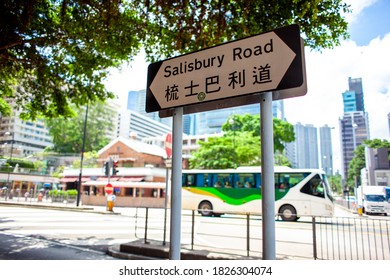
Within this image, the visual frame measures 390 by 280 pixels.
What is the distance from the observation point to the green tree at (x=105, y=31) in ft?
19.7

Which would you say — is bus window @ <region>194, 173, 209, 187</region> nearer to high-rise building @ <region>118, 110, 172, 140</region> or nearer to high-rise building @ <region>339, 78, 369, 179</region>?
high-rise building @ <region>118, 110, 172, 140</region>

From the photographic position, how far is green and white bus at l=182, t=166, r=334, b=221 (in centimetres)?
1614

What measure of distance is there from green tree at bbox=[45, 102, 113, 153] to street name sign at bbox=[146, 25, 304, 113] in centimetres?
5990

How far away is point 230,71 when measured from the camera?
2072 millimetres

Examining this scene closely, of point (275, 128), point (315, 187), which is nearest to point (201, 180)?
point (315, 187)

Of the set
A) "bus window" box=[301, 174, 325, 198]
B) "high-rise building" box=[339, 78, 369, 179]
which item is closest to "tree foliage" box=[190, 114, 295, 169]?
"bus window" box=[301, 174, 325, 198]

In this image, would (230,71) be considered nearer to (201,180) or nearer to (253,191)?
(253,191)

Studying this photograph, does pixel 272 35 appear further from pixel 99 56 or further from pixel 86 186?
pixel 86 186

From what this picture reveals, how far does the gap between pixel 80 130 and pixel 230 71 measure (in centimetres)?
6343

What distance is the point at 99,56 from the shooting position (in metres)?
9.72

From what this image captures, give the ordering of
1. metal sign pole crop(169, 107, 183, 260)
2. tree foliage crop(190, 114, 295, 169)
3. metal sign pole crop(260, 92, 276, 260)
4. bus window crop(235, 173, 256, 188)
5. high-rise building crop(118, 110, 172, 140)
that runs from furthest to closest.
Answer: high-rise building crop(118, 110, 172, 140)
tree foliage crop(190, 114, 295, 169)
bus window crop(235, 173, 256, 188)
metal sign pole crop(169, 107, 183, 260)
metal sign pole crop(260, 92, 276, 260)

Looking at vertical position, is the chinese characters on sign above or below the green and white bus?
above
